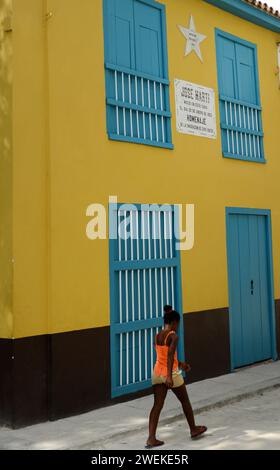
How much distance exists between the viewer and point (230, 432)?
619 cm

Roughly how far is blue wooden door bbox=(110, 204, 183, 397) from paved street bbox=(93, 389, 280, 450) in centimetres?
116

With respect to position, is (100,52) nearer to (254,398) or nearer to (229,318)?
(229,318)

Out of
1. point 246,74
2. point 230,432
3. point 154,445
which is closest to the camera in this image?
point 154,445

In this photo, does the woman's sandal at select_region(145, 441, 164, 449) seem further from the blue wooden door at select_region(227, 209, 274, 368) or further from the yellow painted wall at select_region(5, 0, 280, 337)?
the blue wooden door at select_region(227, 209, 274, 368)

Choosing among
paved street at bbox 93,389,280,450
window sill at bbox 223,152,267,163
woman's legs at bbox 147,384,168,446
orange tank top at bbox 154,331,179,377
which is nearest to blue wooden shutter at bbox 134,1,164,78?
window sill at bbox 223,152,267,163

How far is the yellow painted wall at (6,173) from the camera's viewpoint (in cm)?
636

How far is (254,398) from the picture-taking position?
782 cm

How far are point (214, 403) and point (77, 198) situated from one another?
3.20 m

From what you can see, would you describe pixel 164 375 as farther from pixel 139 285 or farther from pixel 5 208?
pixel 5 208

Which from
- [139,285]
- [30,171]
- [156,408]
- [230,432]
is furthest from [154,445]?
[30,171]

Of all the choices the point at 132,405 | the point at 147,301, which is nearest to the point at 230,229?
the point at 147,301

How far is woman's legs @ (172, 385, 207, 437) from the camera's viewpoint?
570cm

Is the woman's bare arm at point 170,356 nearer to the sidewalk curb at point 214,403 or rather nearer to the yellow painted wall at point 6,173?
the sidewalk curb at point 214,403

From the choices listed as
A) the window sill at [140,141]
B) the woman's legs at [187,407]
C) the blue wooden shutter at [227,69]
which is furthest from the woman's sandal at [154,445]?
the blue wooden shutter at [227,69]
